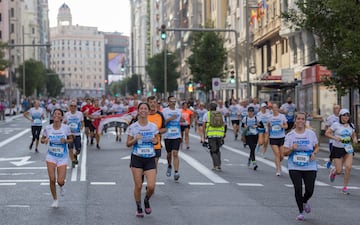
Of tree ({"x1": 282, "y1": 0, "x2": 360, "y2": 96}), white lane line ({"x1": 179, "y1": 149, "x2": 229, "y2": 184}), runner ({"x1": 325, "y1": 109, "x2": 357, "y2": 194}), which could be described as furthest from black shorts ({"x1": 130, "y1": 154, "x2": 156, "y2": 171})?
tree ({"x1": 282, "y1": 0, "x2": 360, "y2": 96})

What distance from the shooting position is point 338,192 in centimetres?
1395

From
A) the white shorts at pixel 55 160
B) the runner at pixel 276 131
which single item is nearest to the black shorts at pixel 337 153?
the runner at pixel 276 131

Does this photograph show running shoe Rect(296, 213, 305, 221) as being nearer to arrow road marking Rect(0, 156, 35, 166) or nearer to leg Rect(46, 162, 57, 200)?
leg Rect(46, 162, 57, 200)

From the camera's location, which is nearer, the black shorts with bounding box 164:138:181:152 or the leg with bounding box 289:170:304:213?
the leg with bounding box 289:170:304:213

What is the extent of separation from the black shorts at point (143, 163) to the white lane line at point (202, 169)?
16.4 ft

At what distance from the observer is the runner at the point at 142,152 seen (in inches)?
413

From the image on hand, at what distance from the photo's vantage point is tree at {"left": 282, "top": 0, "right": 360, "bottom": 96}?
22.6 meters

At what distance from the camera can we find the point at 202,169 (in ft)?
59.5

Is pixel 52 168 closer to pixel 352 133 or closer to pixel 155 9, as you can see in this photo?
pixel 352 133

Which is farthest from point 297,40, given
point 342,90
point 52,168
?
point 52,168

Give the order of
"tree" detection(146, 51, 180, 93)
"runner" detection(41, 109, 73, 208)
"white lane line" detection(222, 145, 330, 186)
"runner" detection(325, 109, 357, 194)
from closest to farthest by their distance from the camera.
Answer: "runner" detection(41, 109, 73, 208) → "runner" detection(325, 109, 357, 194) → "white lane line" detection(222, 145, 330, 186) → "tree" detection(146, 51, 180, 93)

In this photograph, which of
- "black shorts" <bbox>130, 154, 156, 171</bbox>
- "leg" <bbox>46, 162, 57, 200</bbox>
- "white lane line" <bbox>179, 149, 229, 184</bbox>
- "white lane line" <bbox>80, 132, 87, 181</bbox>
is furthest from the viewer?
"white lane line" <bbox>80, 132, 87, 181</bbox>

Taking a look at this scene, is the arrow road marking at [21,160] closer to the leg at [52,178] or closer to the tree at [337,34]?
the leg at [52,178]

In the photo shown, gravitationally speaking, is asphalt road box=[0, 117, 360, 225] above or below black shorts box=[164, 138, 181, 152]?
below
